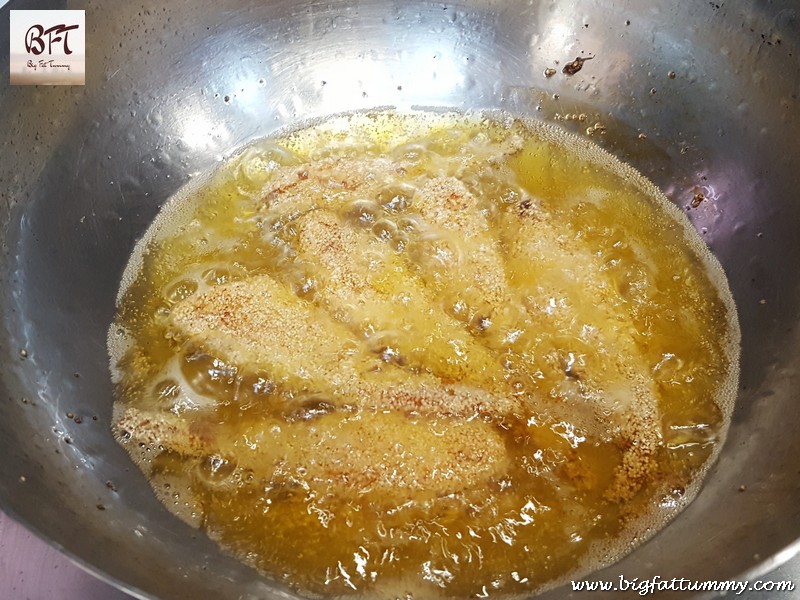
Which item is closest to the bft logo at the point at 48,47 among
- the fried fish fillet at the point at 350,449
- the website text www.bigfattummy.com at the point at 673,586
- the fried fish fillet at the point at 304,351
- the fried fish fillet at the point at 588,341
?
the fried fish fillet at the point at 304,351

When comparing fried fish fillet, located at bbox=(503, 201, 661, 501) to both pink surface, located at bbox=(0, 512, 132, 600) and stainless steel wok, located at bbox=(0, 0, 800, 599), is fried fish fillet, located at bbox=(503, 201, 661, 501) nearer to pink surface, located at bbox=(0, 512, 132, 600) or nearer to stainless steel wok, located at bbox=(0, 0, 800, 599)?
stainless steel wok, located at bbox=(0, 0, 800, 599)

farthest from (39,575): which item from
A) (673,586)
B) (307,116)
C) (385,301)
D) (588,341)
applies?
(307,116)

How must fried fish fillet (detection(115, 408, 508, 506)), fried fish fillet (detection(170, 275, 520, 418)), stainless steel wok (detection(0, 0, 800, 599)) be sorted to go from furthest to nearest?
fried fish fillet (detection(170, 275, 520, 418)), fried fish fillet (detection(115, 408, 508, 506)), stainless steel wok (detection(0, 0, 800, 599))

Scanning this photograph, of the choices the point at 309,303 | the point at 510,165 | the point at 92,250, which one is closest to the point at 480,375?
the point at 309,303

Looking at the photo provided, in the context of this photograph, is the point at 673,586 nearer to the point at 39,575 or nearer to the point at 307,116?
the point at 39,575

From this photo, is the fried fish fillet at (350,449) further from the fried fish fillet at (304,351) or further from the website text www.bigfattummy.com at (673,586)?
the website text www.bigfattummy.com at (673,586)

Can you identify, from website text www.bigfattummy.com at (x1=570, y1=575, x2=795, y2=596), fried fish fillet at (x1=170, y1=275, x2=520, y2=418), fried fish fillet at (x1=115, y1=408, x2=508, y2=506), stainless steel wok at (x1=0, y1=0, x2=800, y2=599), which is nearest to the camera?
website text www.bigfattummy.com at (x1=570, y1=575, x2=795, y2=596)

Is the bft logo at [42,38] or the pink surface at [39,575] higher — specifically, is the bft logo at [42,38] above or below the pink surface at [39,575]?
above

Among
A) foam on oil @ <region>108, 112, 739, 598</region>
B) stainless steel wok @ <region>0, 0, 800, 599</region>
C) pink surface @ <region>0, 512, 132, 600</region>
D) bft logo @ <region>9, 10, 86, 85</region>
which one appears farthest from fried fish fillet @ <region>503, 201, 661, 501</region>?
bft logo @ <region>9, 10, 86, 85</region>
